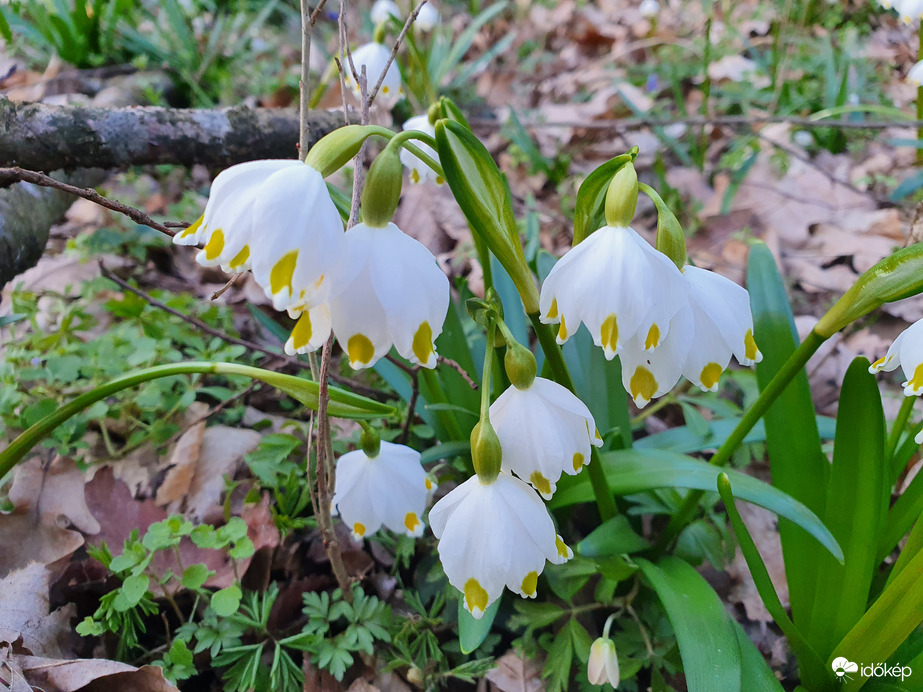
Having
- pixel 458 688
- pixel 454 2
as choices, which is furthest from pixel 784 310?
pixel 454 2

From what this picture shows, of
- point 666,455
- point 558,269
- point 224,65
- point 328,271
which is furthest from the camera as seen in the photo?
→ point 224,65

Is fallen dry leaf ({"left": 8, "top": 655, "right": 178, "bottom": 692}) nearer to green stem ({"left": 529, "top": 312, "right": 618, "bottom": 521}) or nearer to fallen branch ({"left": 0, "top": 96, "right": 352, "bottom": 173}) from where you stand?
green stem ({"left": 529, "top": 312, "right": 618, "bottom": 521})

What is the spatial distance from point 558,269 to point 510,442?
196 mm

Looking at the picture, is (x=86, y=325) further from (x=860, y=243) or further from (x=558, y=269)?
(x=860, y=243)

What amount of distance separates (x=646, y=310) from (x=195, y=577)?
77 cm

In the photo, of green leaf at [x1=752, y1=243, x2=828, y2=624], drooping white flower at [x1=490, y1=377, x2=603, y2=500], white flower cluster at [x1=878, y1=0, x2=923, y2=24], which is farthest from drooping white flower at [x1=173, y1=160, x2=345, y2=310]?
white flower cluster at [x1=878, y1=0, x2=923, y2=24]

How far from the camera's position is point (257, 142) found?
149 centimetres

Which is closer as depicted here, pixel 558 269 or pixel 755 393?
pixel 558 269

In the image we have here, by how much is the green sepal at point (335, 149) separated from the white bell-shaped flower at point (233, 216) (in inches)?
0.7

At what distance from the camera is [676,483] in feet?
2.79

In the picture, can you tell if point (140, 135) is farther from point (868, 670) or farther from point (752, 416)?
point (868, 670)

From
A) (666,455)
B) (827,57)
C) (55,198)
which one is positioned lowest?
(666,455)

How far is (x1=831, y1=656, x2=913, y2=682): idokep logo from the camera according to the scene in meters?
0.80

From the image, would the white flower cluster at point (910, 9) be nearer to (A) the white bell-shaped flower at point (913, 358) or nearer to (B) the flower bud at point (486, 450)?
(A) the white bell-shaped flower at point (913, 358)
